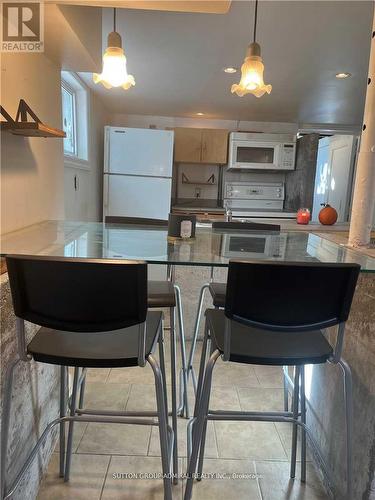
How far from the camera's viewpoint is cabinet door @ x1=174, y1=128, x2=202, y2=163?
4.75m

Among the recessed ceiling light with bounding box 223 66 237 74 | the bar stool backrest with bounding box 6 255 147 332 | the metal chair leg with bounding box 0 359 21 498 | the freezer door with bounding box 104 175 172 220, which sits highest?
the recessed ceiling light with bounding box 223 66 237 74

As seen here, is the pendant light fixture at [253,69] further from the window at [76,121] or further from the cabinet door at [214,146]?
the cabinet door at [214,146]

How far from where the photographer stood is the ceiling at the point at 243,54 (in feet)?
6.96

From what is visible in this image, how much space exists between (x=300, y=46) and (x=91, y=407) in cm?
272

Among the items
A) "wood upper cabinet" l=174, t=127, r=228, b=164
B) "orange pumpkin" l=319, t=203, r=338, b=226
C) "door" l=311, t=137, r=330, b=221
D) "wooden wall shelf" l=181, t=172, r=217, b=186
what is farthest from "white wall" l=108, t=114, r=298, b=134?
"orange pumpkin" l=319, t=203, r=338, b=226

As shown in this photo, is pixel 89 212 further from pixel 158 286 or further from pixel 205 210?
pixel 158 286

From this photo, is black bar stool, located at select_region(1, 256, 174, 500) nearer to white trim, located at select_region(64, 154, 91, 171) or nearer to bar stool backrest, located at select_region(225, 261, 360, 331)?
bar stool backrest, located at select_region(225, 261, 360, 331)

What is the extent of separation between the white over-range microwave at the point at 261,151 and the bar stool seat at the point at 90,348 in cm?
388

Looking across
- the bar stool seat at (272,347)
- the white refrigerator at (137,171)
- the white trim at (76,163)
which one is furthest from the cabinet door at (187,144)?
the bar stool seat at (272,347)

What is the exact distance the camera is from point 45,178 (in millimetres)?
2043

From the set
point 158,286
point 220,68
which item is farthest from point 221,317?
point 220,68

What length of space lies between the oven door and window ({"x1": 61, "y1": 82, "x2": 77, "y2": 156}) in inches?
79.2

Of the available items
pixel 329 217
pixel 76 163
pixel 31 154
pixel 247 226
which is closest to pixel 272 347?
pixel 247 226

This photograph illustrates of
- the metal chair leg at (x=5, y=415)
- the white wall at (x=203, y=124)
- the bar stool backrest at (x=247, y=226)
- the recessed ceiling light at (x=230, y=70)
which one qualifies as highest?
the recessed ceiling light at (x=230, y=70)
